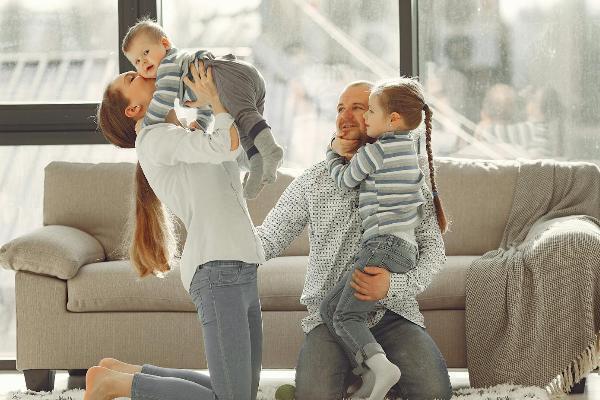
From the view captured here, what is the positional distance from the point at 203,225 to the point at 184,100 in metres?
0.32

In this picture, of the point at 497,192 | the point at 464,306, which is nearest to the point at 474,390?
the point at 464,306

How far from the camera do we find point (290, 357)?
3.66m

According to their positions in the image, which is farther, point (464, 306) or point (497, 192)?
point (497, 192)

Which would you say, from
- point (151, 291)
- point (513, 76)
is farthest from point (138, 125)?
point (513, 76)

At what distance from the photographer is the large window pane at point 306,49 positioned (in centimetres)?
484

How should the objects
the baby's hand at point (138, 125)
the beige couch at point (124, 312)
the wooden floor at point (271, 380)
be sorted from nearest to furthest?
the baby's hand at point (138, 125)
the beige couch at point (124, 312)
the wooden floor at point (271, 380)

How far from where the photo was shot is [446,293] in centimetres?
354

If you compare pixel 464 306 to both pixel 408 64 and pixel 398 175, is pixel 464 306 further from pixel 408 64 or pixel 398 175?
pixel 408 64

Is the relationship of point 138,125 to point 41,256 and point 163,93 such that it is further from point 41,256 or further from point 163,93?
point 41,256

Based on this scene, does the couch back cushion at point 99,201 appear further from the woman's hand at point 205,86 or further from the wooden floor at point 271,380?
the woman's hand at point 205,86

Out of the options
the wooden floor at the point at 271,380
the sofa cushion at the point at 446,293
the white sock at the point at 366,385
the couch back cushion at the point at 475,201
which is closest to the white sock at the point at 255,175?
the white sock at the point at 366,385

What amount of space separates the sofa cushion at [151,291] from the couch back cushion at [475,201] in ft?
2.48

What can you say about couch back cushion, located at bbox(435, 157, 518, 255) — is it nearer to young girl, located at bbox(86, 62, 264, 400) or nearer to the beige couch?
the beige couch

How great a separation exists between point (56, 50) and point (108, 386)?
270 cm
